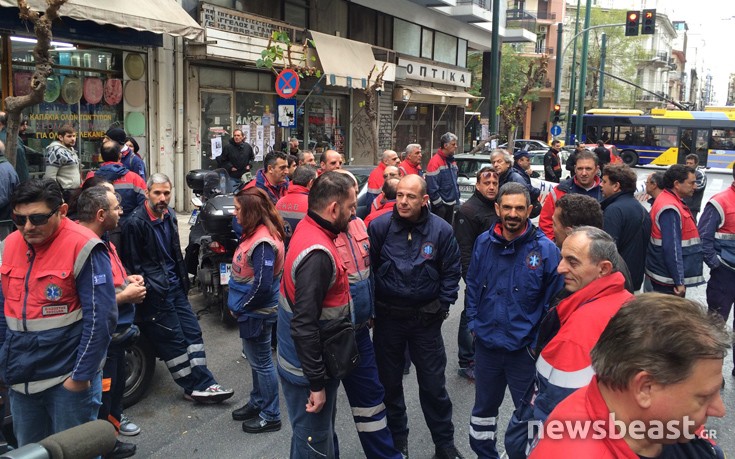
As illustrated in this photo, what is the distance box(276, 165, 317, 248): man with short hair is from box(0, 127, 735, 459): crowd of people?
1.05 m

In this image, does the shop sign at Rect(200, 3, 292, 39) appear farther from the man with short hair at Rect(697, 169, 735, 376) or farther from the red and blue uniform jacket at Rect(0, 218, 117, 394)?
the red and blue uniform jacket at Rect(0, 218, 117, 394)

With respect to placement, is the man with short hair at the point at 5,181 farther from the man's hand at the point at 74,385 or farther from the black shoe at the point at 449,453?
the black shoe at the point at 449,453

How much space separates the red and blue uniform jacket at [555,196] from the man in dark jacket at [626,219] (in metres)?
0.44

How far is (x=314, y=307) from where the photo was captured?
3191mm

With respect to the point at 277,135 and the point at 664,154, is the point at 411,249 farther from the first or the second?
the point at 664,154

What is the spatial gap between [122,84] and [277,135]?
5.35m

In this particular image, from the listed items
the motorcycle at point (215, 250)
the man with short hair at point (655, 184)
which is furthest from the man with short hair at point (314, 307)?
the man with short hair at point (655, 184)

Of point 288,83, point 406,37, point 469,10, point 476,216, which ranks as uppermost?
point 469,10

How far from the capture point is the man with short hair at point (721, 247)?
5656 millimetres

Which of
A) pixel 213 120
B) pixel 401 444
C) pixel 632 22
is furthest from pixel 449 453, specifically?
pixel 632 22

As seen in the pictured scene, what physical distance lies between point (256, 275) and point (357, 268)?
3.43 ft

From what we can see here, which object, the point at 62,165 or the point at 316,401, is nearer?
the point at 316,401

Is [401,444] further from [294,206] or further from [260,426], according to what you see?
[294,206]

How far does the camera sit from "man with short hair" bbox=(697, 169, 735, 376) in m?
5.66
